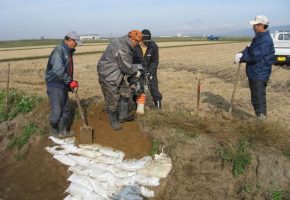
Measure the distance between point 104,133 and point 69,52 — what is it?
152cm

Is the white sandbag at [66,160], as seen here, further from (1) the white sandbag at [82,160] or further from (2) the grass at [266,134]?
(2) the grass at [266,134]

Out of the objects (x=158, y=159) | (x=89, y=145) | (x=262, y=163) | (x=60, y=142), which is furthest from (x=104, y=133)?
(x=262, y=163)

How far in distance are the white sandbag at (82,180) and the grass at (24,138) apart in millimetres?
1926

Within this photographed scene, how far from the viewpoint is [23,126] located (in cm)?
763

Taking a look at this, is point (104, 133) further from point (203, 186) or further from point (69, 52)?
point (203, 186)

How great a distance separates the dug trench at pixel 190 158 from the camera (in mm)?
5016

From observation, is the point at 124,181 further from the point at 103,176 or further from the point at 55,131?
the point at 55,131

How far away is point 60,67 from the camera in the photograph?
6098 millimetres

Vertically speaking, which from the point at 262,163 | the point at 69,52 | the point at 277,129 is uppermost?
the point at 69,52

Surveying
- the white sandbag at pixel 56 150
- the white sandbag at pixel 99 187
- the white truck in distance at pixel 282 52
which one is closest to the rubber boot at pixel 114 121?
the white sandbag at pixel 56 150

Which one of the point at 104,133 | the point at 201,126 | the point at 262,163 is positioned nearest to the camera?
the point at 262,163

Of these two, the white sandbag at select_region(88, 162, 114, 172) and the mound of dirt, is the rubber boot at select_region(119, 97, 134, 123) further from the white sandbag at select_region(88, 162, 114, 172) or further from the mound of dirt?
the white sandbag at select_region(88, 162, 114, 172)

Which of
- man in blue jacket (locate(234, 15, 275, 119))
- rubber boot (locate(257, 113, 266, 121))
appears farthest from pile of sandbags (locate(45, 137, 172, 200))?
man in blue jacket (locate(234, 15, 275, 119))

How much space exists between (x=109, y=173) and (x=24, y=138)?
2.48m
